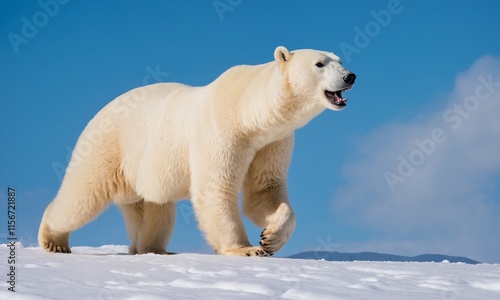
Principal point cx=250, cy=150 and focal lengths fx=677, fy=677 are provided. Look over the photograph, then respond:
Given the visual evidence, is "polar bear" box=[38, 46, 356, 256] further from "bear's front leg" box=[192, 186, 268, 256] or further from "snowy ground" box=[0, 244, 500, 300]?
"snowy ground" box=[0, 244, 500, 300]

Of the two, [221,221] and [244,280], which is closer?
[244,280]

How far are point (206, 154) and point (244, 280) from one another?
293 centimetres

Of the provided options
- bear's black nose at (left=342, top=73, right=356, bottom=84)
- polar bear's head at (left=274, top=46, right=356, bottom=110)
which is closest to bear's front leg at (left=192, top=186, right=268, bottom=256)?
polar bear's head at (left=274, top=46, right=356, bottom=110)

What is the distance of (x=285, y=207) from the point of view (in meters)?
7.98

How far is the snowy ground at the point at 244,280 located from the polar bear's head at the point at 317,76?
1828 mm

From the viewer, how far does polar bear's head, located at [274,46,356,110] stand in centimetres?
729

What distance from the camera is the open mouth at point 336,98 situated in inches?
287

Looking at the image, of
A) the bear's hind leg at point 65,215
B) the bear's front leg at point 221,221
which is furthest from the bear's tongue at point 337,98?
the bear's hind leg at point 65,215

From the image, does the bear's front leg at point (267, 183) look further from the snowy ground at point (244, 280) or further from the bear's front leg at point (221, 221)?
the snowy ground at point (244, 280)

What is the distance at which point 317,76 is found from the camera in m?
7.39

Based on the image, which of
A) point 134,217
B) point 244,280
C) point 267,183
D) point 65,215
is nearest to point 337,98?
point 267,183

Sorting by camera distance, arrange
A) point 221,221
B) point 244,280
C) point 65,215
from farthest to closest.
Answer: point 65,215, point 221,221, point 244,280

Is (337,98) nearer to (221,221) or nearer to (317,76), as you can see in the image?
(317,76)

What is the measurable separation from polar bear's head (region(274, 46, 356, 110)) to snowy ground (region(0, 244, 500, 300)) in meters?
1.83
